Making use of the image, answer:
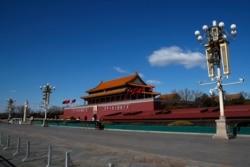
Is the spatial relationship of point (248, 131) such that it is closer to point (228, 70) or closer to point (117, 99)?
point (228, 70)

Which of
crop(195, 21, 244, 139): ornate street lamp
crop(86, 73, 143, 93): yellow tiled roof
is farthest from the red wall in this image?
crop(195, 21, 244, 139): ornate street lamp

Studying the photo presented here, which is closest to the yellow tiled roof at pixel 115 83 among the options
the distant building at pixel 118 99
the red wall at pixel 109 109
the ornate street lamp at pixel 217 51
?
the distant building at pixel 118 99

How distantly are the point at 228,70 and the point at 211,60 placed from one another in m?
1.48

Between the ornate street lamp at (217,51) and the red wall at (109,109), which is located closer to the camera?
the ornate street lamp at (217,51)

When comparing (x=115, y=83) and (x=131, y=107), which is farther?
(x=115, y=83)

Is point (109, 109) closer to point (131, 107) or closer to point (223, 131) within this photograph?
point (131, 107)

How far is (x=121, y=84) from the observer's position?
59.5 metres

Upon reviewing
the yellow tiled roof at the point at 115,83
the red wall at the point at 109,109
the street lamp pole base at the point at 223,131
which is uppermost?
the yellow tiled roof at the point at 115,83

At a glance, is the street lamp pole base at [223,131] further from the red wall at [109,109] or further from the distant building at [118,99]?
the distant building at [118,99]

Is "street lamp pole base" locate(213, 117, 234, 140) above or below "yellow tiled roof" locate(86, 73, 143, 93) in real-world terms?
below

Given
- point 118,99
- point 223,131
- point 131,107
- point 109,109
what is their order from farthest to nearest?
point 118,99 < point 109,109 < point 131,107 < point 223,131

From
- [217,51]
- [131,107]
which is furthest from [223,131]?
[131,107]

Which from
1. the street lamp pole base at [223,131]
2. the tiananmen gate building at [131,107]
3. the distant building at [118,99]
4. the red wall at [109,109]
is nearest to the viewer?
the street lamp pole base at [223,131]

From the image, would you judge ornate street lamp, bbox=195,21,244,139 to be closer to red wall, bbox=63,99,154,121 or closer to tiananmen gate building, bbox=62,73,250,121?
tiananmen gate building, bbox=62,73,250,121
